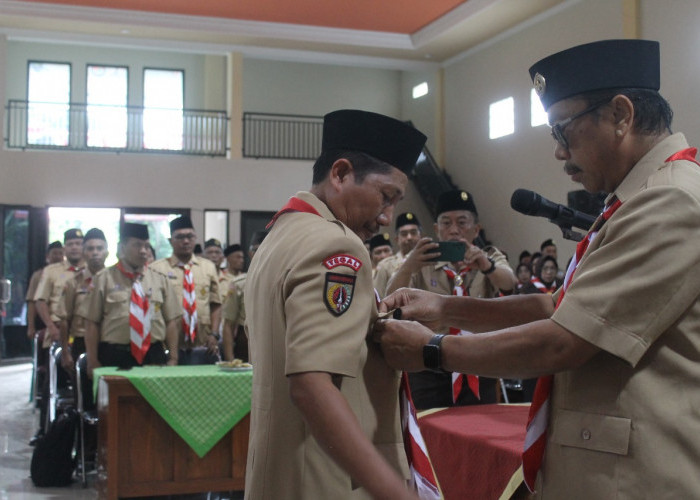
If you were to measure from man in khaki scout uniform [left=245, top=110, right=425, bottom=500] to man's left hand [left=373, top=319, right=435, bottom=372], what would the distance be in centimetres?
3

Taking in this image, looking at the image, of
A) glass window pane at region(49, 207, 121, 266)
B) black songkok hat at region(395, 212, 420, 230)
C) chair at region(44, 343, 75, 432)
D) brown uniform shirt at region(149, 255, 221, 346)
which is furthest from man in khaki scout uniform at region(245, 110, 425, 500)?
glass window pane at region(49, 207, 121, 266)

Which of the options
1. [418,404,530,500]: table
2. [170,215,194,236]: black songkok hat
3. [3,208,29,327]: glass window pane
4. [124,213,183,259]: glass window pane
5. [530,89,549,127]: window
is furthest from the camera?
[124,213,183,259]: glass window pane

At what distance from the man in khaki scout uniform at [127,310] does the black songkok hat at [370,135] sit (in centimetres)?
427

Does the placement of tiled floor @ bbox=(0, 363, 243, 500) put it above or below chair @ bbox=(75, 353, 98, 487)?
below

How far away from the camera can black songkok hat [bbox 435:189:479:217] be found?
13.5 feet

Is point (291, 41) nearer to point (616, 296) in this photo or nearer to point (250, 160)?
point (250, 160)

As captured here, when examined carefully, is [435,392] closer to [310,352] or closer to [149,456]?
[149,456]

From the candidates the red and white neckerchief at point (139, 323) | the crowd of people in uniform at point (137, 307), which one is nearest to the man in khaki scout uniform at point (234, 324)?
the crowd of people in uniform at point (137, 307)

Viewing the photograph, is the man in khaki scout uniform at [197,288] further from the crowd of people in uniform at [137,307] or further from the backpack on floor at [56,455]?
the backpack on floor at [56,455]

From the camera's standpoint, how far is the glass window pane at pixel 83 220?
1402 centimetres

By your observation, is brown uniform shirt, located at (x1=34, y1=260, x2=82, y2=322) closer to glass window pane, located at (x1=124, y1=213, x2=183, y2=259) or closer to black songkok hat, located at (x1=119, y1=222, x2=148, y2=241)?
black songkok hat, located at (x1=119, y1=222, x2=148, y2=241)

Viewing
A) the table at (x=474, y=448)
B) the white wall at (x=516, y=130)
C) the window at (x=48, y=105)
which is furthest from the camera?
the window at (x=48, y=105)

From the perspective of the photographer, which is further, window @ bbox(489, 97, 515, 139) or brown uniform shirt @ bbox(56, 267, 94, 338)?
window @ bbox(489, 97, 515, 139)

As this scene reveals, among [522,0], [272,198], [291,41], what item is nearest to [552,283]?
[522,0]
